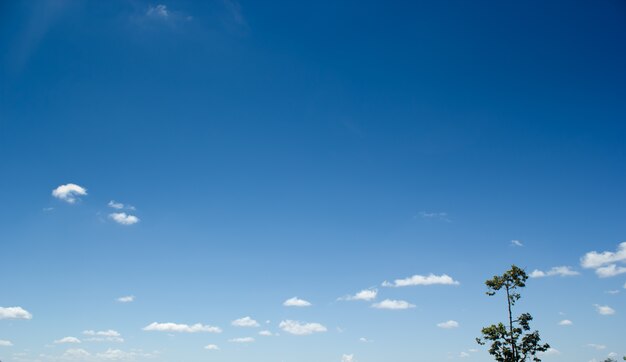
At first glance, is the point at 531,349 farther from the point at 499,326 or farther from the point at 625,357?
the point at 625,357

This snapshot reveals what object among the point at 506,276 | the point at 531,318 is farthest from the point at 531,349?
the point at 506,276

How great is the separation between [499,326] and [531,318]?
360 centimetres

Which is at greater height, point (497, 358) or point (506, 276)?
point (506, 276)

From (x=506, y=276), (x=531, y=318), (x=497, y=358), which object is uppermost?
(x=506, y=276)

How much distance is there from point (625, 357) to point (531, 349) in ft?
38.4

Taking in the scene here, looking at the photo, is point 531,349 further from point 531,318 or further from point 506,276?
point 506,276

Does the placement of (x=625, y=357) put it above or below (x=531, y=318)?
below

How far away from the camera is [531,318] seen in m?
57.4

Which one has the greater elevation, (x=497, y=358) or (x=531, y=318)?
(x=531, y=318)

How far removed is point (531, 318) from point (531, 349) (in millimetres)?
3366

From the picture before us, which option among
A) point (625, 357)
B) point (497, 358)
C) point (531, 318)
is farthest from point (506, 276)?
point (625, 357)

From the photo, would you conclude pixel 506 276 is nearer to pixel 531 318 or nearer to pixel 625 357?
pixel 531 318

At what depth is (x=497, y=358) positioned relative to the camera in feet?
190

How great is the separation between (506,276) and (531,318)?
17.0 feet
